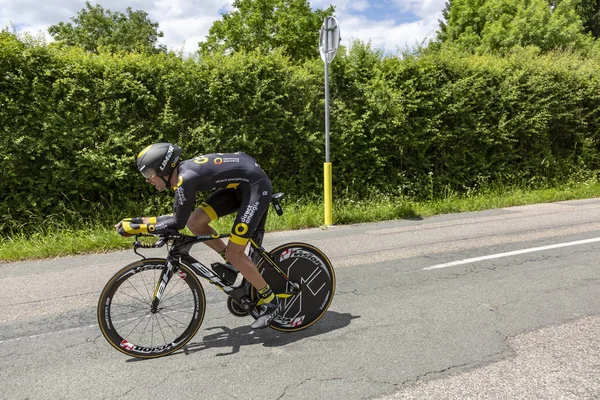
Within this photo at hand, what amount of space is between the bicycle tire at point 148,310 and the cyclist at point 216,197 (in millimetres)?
345

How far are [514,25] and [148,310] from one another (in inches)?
1129

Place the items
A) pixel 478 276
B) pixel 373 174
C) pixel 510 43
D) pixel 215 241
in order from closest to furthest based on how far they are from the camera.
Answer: pixel 215 241
pixel 478 276
pixel 373 174
pixel 510 43

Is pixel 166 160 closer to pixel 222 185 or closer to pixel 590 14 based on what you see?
pixel 222 185

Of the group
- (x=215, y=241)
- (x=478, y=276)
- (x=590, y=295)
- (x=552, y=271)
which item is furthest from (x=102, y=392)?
(x=552, y=271)

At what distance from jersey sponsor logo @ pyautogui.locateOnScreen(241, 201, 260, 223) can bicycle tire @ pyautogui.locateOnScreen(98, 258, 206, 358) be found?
2.02 feet

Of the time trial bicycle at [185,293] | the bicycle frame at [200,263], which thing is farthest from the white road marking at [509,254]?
the bicycle frame at [200,263]

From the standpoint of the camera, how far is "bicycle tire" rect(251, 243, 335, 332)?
3.78 metres

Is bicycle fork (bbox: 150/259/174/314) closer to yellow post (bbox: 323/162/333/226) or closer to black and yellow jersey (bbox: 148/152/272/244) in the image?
black and yellow jersey (bbox: 148/152/272/244)

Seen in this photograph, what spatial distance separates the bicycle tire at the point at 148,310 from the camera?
3.26m

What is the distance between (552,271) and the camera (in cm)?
523

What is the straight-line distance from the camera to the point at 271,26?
33.1 meters

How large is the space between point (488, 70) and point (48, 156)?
10.0 m

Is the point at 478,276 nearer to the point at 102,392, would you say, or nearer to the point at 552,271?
the point at 552,271

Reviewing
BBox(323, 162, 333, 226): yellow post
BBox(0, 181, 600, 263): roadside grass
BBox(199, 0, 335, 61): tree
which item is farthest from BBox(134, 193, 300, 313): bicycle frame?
BBox(199, 0, 335, 61): tree
